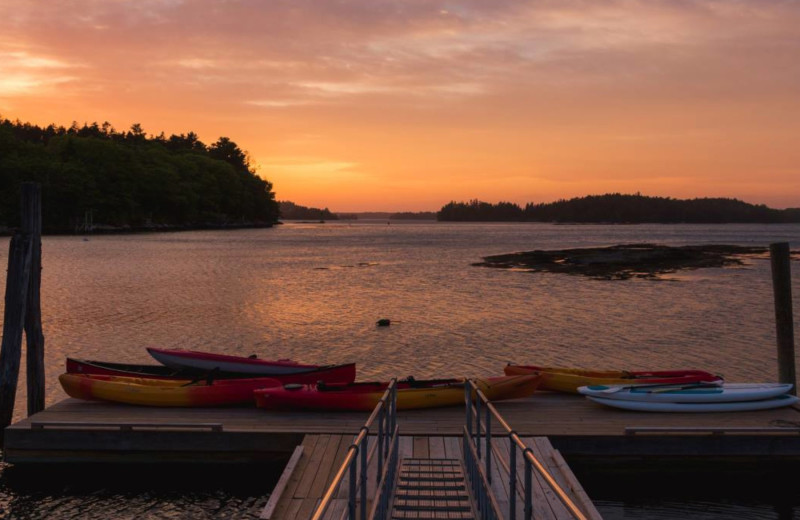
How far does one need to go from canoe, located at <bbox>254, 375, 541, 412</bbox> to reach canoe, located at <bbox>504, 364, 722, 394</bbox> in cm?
107

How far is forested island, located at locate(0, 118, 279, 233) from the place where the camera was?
125062 mm

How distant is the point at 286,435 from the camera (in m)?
11.2

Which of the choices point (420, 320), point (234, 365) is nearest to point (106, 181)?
point (420, 320)

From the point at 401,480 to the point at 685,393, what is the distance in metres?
6.86

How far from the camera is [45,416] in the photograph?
1218 centimetres

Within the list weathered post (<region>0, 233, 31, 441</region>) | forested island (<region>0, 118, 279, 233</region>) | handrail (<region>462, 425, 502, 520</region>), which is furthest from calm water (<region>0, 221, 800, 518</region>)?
forested island (<region>0, 118, 279, 233</region>)

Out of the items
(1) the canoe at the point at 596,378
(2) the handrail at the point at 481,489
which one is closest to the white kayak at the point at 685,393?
(1) the canoe at the point at 596,378

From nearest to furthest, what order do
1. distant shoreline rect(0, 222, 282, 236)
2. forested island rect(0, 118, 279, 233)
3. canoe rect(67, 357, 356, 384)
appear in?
canoe rect(67, 357, 356, 384), forested island rect(0, 118, 279, 233), distant shoreline rect(0, 222, 282, 236)

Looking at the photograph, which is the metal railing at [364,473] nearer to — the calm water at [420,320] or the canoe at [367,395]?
the canoe at [367,395]

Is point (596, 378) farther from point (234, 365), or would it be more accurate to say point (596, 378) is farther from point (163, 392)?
point (163, 392)

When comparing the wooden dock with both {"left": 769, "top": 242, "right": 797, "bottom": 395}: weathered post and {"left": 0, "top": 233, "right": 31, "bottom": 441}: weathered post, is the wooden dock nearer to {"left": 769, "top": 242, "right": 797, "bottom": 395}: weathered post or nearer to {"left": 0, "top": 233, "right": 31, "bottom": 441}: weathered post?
{"left": 0, "top": 233, "right": 31, "bottom": 441}: weathered post

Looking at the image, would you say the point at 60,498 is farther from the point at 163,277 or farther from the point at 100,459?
the point at 163,277

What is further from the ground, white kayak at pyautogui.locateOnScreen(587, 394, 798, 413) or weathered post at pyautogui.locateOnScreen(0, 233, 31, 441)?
weathered post at pyautogui.locateOnScreen(0, 233, 31, 441)

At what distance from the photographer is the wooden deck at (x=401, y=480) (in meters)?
7.90
